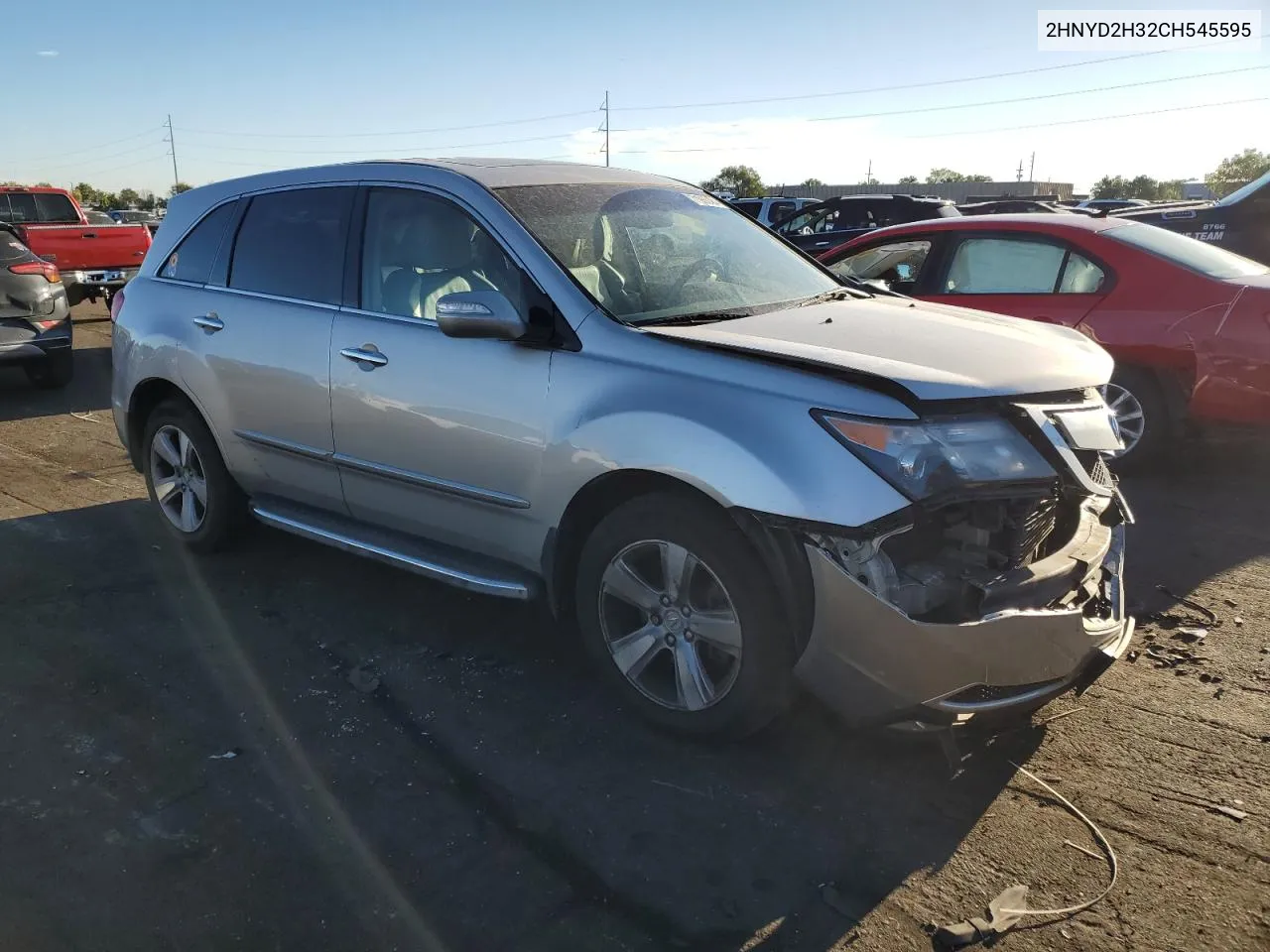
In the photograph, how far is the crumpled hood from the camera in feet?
9.78

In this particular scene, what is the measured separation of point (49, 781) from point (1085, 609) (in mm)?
3297

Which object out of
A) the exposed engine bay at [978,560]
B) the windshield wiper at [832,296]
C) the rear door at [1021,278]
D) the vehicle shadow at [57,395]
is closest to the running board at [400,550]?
the exposed engine bay at [978,560]

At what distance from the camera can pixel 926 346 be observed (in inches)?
129

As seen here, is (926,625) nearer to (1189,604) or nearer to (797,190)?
(1189,604)

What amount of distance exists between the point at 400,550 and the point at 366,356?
79 cm

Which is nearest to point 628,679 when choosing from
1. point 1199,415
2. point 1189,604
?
point 1189,604

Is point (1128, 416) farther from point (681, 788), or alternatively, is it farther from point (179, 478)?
point (179, 478)

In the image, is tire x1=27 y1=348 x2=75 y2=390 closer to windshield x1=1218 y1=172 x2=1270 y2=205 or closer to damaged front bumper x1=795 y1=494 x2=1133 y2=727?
damaged front bumper x1=795 y1=494 x2=1133 y2=727

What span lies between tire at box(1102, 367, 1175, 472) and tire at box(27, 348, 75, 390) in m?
9.23

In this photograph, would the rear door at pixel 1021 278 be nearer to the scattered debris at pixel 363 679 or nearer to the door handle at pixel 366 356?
the door handle at pixel 366 356

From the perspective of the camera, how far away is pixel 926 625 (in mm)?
2775

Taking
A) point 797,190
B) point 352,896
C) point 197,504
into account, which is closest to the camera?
point 352,896

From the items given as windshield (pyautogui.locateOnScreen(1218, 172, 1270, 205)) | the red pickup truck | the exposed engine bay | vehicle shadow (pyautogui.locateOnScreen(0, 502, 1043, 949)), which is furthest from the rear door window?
the exposed engine bay

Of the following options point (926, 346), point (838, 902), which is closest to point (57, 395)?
point (926, 346)
